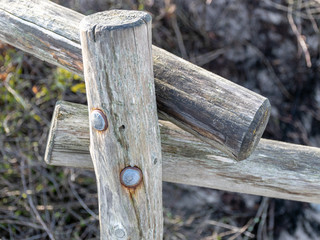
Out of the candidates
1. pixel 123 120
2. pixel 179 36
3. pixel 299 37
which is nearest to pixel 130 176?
pixel 123 120

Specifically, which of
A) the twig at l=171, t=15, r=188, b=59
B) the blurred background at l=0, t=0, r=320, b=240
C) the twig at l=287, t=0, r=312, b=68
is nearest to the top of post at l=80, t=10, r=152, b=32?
the blurred background at l=0, t=0, r=320, b=240

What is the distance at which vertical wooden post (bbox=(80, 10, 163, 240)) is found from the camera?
3.42 ft

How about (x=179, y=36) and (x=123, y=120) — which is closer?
(x=123, y=120)

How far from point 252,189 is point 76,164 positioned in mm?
731

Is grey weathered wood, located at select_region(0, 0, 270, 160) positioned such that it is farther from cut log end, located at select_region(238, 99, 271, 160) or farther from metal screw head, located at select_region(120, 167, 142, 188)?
metal screw head, located at select_region(120, 167, 142, 188)

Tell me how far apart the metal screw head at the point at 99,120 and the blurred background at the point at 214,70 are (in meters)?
1.57

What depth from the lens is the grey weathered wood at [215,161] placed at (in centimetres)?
143

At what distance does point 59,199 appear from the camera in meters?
2.92

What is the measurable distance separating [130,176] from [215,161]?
398 millimetres

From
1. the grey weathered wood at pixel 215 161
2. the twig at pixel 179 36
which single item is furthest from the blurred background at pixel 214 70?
the grey weathered wood at pixel 215 161

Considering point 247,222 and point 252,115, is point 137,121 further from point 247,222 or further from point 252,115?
point 247,222

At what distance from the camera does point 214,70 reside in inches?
128

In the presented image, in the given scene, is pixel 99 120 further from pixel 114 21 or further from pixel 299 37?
pixel 299 37

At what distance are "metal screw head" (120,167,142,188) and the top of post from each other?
1.49ft
